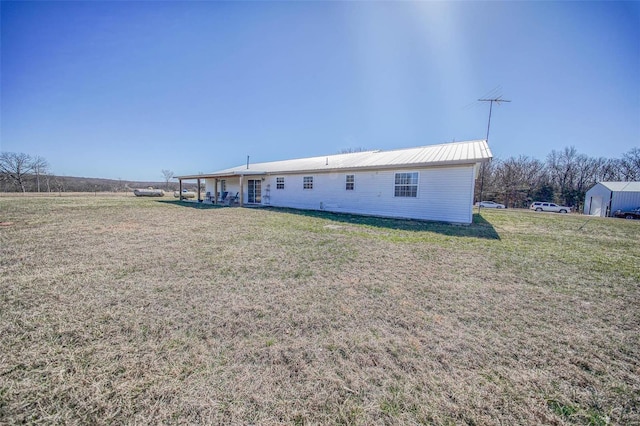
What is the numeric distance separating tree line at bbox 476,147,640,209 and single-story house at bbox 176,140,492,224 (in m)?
28.4

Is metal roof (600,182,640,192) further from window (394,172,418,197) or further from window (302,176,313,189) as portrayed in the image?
window (302,176,313,189)

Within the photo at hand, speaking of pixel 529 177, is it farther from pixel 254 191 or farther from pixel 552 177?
pixel 254 191

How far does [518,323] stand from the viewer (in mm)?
2727

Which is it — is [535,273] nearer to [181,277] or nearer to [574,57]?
[181,277]

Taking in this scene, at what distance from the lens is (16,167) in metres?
35.2

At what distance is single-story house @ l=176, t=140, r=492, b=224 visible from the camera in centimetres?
970

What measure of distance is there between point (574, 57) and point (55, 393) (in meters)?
16.8

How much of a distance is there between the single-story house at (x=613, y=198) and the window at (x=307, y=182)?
1248 inches

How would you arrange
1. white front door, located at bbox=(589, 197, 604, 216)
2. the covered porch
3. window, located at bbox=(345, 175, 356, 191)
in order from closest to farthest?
window, located at bbox=(345, 175, 356, 191) < the covered porch < white front door, located at bbox=(589, 197, 604, 216)

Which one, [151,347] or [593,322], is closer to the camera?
[151,347]

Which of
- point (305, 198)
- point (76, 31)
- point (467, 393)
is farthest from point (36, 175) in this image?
point (467, 393)

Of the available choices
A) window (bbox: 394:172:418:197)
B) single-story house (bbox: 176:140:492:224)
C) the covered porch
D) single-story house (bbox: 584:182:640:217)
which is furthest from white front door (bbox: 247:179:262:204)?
single-story house (bbox: 584:182:640:217)

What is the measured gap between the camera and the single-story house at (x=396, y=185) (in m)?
9.70

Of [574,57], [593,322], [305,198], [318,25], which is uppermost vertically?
[318,25]
